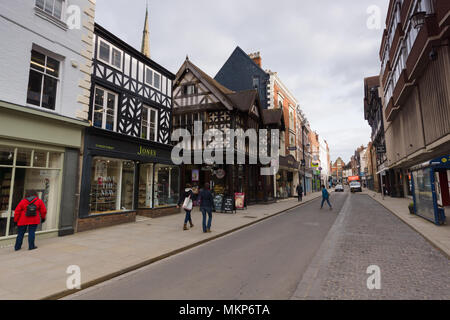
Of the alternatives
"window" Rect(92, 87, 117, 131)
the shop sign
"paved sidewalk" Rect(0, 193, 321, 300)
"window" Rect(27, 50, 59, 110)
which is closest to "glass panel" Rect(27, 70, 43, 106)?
"window" Rect(27, 50, 59, 110)

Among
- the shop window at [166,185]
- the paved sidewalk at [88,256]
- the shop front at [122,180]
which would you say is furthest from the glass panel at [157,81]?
the paved sidewalk at [88,256]

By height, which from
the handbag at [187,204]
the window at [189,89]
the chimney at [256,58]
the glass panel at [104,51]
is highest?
the chimney at [256,58]

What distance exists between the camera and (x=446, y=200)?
655 inches

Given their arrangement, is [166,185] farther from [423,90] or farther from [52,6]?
[423,90]

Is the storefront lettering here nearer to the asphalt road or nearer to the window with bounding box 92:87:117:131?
the window with bounding box 92:87:117:131

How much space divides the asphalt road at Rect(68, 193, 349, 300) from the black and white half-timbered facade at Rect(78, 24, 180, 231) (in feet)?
18.6

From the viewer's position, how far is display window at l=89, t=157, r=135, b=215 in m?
10.3

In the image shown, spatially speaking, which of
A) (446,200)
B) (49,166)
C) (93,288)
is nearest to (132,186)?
(49,166)

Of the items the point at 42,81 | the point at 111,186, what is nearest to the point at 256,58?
the point at 111,186

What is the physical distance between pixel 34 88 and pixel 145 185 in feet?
22.3

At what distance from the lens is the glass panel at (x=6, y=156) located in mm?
7444

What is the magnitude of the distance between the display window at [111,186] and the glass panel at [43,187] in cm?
137

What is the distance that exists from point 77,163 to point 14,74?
138 inches

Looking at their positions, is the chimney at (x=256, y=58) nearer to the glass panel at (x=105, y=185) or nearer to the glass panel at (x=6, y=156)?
the glass panel at (x=105, y=185)
